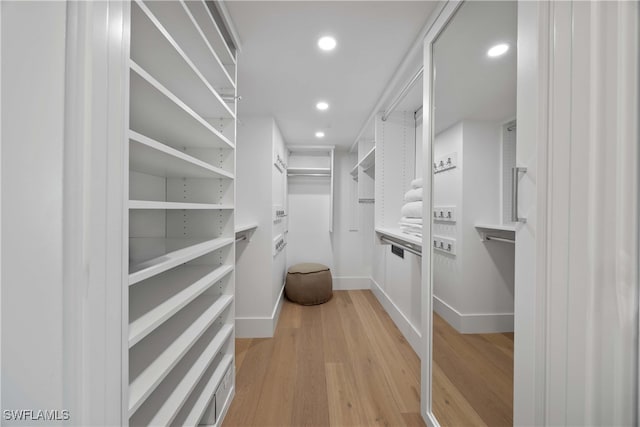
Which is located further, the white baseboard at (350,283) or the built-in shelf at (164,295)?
the white baseboard at (350,283)

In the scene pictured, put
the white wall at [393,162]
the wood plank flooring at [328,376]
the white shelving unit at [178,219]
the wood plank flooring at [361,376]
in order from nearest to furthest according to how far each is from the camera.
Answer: the white shelving unit at [178,219] < the wood plank flooring at [361,376] < the wood plank flooring at [328,376] < the white wall at [393,162]

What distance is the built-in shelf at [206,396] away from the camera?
1.00 m

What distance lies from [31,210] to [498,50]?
57.4 inches

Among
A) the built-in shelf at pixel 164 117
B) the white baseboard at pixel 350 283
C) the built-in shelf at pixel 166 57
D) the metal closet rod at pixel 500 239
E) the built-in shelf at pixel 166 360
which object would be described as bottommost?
the white baseboard at pixel 350 283

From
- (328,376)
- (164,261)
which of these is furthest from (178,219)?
(328,376)

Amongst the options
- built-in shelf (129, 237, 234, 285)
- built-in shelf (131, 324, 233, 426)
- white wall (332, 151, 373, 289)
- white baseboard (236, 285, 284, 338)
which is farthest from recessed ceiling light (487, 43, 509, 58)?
white wall (332, 151, 373, 289)

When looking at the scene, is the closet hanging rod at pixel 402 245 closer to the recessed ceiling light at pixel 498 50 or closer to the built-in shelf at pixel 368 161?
the built-in shelf at pixel 368 161

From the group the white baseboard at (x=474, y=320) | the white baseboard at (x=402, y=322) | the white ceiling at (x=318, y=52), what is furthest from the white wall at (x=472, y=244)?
the white baseboard at (x=402, y=322)

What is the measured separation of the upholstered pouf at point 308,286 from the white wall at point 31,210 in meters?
2.73

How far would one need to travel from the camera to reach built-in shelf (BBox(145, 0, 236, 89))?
899 millimetres

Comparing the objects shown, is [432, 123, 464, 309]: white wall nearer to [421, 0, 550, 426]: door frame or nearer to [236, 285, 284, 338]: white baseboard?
[421, 0, 550, 426]: door frame

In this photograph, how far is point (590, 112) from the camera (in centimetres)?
55

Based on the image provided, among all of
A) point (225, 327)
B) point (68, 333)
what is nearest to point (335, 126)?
point (225, 327)

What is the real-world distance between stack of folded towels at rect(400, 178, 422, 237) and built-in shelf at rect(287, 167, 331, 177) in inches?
75.4
